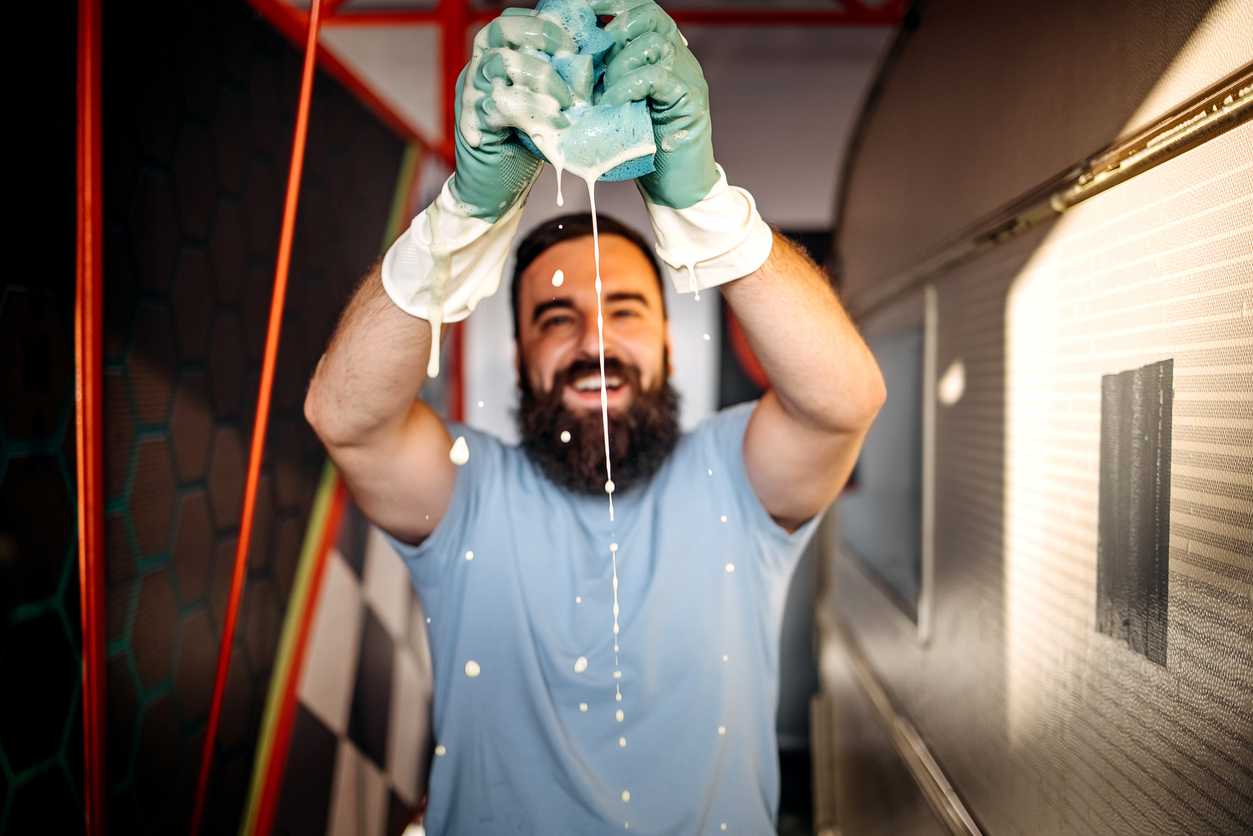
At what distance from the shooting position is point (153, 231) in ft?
4.14

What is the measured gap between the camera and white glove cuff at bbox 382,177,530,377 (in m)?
0.85

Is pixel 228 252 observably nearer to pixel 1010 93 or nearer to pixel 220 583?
pixel 220 583

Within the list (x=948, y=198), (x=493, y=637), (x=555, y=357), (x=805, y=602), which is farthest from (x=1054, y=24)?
(x=805, y=602)

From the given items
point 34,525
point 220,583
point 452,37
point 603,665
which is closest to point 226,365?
point 220,583

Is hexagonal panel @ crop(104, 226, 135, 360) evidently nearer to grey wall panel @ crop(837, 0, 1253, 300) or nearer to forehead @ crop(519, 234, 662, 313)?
forehead @ crop(519, 234, 662, 313)

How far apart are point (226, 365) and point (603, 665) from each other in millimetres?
1027

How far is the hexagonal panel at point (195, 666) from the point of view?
1344mm

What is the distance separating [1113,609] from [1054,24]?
0.77 meters

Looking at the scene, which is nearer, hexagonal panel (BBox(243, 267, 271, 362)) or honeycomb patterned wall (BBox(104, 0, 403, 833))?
honeycomb patterned wall (BBox(104, 0, 403, 833))

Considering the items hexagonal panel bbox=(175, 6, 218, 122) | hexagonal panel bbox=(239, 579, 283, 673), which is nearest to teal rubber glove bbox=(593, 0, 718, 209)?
hexagonal panel bbox=(175, 6, 218, 122)

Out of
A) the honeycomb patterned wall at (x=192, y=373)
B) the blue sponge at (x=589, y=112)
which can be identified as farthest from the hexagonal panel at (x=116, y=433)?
the blue sponge at (x=589, y=112)

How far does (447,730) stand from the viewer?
1188 mm

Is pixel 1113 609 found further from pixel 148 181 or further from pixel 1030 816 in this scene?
pixel 148 181

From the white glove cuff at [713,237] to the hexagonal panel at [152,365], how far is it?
37.0 inches
